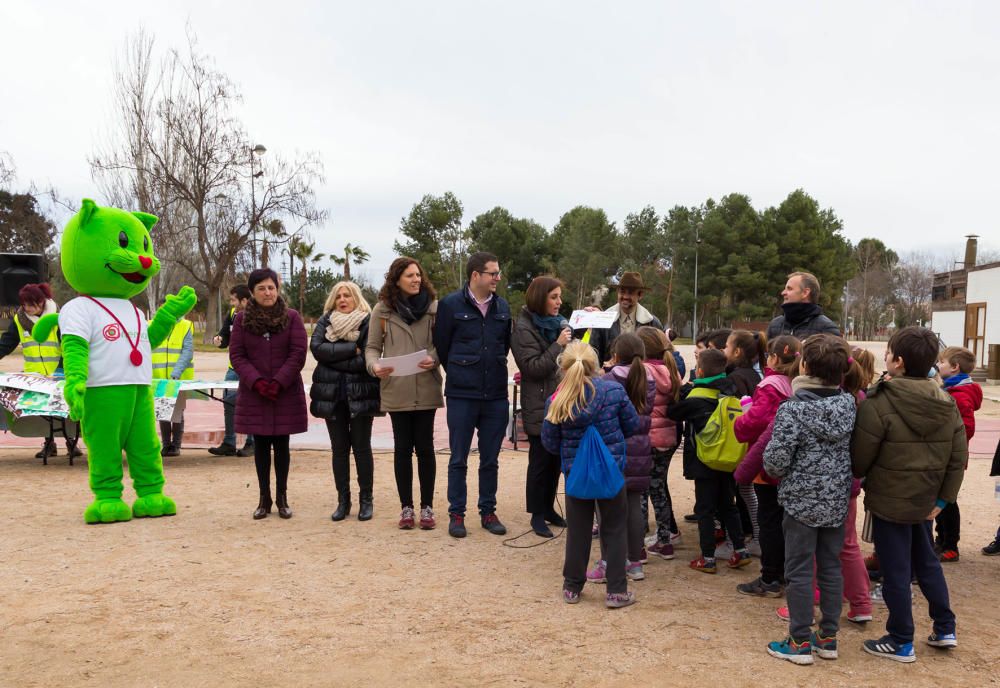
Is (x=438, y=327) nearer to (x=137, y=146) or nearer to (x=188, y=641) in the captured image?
(x=188, y=641)

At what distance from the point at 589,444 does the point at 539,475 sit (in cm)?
142

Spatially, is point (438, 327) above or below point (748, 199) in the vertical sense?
below

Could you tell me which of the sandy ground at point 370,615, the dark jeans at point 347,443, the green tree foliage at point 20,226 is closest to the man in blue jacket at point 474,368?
the sandy ground at point 370,615

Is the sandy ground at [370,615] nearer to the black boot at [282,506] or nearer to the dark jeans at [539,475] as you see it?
the black boot at [282,506]

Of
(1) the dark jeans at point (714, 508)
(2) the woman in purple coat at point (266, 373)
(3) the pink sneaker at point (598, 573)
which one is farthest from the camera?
(2) the woman in purple coat at point (266, 373)

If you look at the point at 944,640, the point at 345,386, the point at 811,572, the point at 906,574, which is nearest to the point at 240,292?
the point at 345,386

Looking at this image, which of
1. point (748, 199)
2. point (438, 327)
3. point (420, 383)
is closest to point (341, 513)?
point (420, 383)

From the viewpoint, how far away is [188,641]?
11.9ft

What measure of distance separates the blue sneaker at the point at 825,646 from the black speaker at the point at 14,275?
33.2 feet

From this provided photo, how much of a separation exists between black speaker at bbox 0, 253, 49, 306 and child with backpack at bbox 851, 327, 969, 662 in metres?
10.2

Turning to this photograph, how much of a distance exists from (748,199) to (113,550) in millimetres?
55059

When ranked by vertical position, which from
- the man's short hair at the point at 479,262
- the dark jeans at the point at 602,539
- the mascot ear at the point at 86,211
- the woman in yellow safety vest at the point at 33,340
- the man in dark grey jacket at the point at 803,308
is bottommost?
the dark jeans at the point at 602,539

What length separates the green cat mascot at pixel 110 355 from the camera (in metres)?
5.68

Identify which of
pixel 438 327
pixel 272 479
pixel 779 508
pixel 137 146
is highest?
pixel 137 146
